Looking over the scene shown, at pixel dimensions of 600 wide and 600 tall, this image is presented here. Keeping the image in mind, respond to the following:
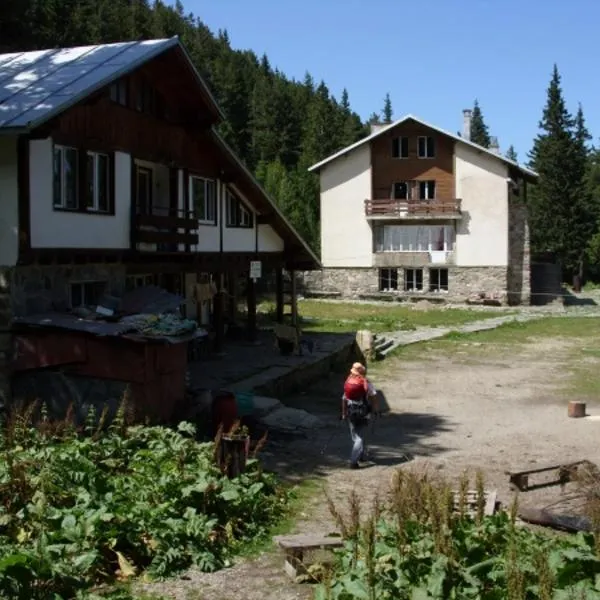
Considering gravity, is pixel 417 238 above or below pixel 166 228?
above

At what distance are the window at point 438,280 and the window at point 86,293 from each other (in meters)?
36.1

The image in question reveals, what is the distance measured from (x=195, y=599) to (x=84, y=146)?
10618 mm

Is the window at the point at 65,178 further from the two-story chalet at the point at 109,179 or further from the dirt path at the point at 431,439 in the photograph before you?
the dirt path at the point at 431,439

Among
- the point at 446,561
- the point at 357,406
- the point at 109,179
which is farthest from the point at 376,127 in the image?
the point at 446,561

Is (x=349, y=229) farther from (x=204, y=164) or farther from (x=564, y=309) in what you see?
(x=204, y=164)

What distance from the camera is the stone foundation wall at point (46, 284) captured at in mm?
14766

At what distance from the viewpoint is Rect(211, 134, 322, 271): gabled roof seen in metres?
22.6

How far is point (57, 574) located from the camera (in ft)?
23.4

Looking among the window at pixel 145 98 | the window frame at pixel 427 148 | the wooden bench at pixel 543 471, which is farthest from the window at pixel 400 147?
the wooden bench at pixel 543 471

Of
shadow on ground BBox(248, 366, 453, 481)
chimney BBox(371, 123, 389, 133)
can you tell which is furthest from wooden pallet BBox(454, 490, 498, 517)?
chimney BBox(371, 123, 389, 133)

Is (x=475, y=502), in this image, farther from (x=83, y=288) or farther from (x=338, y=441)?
(x=83, y=288)

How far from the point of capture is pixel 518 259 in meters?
50.5

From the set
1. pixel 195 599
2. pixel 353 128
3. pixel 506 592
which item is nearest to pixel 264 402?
pixel 195 599

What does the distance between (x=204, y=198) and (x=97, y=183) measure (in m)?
5.77
